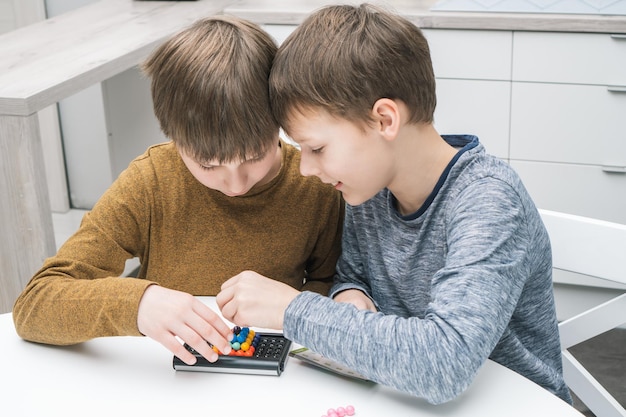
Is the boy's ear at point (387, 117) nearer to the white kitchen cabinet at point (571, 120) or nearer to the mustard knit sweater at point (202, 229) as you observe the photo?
the mustard knit sweater at point (202, 229)

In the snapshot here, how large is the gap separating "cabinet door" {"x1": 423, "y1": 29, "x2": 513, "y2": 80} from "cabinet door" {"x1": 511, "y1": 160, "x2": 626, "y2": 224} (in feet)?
0.97

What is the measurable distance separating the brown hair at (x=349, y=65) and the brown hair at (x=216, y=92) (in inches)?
1.2

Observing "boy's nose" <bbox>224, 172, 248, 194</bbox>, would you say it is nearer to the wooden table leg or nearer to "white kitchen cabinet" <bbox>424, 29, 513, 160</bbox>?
the wooden table leg

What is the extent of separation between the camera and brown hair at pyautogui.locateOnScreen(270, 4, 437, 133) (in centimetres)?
97

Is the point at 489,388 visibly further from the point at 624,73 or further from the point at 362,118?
the point at 624,73

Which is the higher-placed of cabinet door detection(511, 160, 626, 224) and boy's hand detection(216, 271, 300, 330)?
boy's hand detection(216, 271, 300, 330)

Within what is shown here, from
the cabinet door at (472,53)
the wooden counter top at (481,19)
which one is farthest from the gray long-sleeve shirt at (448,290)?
the cabinet door at (472,53)

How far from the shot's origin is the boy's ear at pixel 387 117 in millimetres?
980

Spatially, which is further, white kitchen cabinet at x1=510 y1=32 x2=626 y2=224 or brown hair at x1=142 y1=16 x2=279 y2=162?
white kitchen cabinet at x1=510 y1=32 x2=626 y2=224

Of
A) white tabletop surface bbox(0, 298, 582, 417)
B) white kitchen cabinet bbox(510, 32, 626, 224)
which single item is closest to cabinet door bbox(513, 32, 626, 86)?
white kitchen cabinet bbox(510, 32, 626, 224)

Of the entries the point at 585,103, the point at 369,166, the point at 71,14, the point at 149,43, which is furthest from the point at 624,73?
the point at 71,14

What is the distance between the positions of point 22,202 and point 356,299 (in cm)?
88

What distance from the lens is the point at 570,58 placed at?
2.28 m

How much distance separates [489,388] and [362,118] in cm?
35
